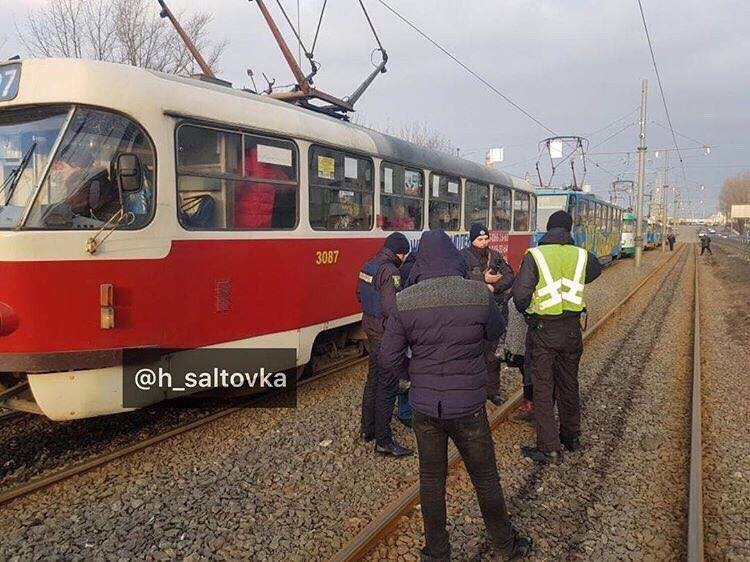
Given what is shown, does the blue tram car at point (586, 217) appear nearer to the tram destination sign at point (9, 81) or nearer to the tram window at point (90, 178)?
the tram window at point (90, 178)

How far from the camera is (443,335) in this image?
291cm

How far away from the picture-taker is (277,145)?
5375 millimetres

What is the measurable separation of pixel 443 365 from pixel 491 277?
2.61 m

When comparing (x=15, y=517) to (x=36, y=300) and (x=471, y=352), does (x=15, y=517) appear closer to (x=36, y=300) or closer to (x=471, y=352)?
(x=36, y=300)

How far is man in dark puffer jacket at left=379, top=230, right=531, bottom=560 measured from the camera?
9.61ft

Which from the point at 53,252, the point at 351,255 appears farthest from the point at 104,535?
the point at 351,255

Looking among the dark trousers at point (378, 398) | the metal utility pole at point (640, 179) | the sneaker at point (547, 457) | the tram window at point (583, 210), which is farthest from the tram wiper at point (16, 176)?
the metal utility pole at point (640, 179)

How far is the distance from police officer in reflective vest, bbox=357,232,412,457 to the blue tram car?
1196 cm

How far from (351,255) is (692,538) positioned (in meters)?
4.17

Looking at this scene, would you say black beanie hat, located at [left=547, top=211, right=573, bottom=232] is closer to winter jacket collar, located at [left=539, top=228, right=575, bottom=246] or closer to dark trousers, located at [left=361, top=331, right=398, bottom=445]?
winter jacket collar, located at [left=539, top=228, right=575, bottom=246]

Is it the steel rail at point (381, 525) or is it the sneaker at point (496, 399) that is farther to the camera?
the sneaker at point (496, 399)

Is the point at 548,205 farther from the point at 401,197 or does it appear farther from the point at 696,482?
the point at 696,482

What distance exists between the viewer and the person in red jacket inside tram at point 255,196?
5043mm

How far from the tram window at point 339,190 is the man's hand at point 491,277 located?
1.72m
